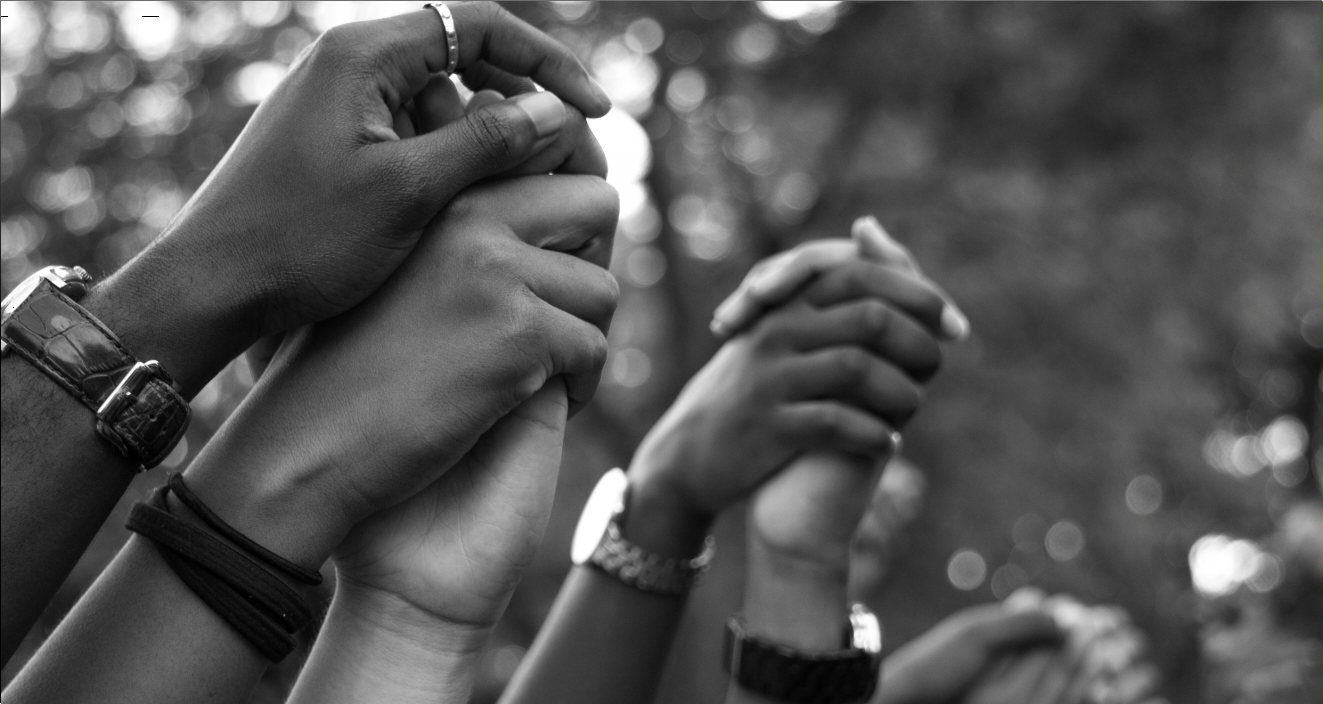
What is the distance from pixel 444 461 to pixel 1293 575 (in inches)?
175

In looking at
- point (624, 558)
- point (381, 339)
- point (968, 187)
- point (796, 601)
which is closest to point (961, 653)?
point (796, 601)

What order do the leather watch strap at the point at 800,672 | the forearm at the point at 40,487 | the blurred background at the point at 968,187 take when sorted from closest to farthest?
the forearm at the point at 40,487, the leather watch strap at the point at 800,672, the blurred background at the point at 968,187

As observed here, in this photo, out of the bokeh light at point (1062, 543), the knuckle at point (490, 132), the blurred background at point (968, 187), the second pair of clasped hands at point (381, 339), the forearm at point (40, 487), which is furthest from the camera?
the bokeh light at point (1062, 543)

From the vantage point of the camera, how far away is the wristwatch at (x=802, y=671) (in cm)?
217

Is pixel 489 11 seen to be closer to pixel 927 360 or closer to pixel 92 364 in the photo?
pixel 92 364

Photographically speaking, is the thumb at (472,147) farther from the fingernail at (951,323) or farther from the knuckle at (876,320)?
the fingernail at (951,323)

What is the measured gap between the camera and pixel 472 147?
138 centimetres

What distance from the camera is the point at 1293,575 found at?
15.1 ft

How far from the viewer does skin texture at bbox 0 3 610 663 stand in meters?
1.16

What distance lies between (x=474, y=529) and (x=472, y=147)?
0.50 meters

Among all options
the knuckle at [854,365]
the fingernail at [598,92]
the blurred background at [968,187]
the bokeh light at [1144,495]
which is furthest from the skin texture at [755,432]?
the bokeh light at [1144,495]

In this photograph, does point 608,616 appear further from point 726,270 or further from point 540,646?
point 726,270

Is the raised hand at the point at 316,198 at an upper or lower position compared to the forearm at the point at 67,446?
upper

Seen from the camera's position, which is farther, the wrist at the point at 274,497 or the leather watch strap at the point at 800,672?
the leather watch strap at the point at 800,672
